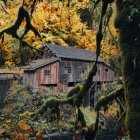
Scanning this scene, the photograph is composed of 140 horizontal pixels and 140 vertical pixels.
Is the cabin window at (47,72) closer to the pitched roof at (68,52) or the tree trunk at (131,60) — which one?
the pitched roof at (68,52)

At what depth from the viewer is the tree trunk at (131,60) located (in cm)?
368

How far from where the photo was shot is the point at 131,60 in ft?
12.4

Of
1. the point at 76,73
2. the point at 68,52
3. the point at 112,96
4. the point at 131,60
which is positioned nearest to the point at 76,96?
the point at 112,96

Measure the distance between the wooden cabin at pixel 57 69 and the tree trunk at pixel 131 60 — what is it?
31781mm

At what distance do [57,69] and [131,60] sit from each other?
36.6 m

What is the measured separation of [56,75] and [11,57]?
19.2 ft

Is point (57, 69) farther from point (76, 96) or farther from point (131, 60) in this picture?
point (131, 60)

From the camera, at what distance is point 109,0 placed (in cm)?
408

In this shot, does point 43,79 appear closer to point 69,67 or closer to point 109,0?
point 69,67

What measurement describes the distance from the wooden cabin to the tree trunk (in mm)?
31781

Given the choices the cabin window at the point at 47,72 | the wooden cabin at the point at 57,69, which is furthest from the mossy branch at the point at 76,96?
the cabin window at the point at 47,72

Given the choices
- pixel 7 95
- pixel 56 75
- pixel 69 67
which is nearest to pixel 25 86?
pixel 7 95

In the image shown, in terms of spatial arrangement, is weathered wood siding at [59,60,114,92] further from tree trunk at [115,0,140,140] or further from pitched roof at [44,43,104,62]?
tree trunk at [115,0,140,140]

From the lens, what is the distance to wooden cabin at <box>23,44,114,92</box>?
38000mm
